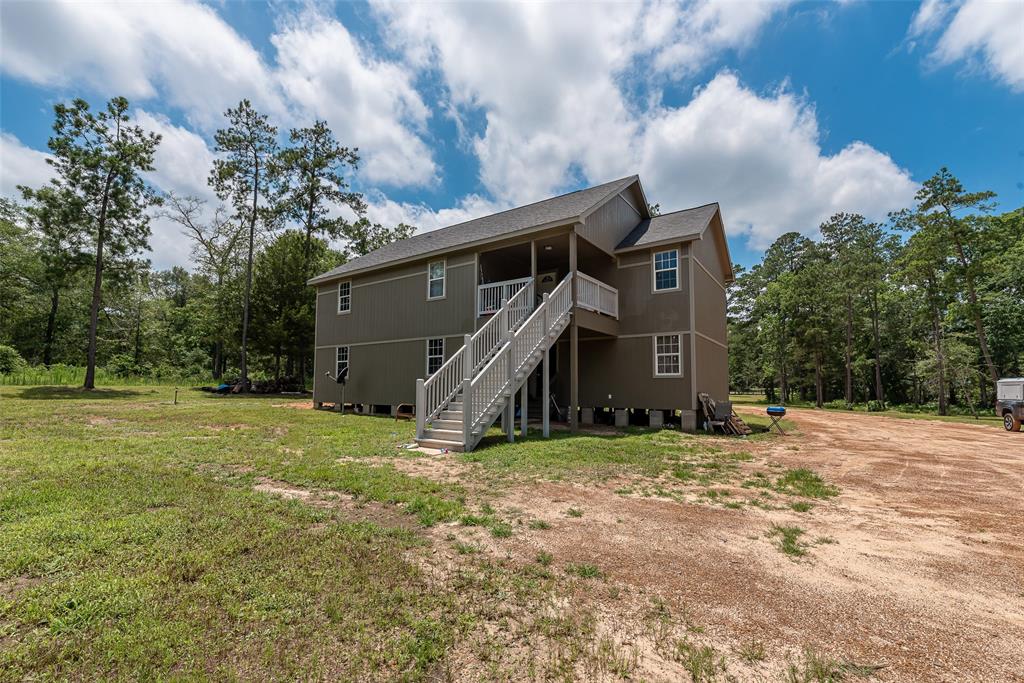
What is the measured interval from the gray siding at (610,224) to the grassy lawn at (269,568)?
7.43 meters

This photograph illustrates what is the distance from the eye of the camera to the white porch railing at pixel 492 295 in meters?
12.9

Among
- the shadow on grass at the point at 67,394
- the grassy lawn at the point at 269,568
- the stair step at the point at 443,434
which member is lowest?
the grassy lawn at the point at 269,568

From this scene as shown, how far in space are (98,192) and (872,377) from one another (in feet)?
167

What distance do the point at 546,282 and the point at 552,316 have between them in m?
4.37

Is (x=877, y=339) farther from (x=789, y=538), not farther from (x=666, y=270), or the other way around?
(x=789, y=538)

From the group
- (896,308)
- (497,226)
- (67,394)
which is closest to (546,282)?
(497,226)

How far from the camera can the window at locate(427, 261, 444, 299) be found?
1444cm

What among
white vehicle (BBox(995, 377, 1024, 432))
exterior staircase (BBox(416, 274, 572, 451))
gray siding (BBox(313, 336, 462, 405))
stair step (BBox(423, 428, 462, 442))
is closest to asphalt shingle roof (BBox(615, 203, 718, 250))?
exterior staircase (BBox(416, 274, 572, 451))

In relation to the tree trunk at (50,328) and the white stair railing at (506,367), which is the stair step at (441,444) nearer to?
the white stair railing at (506,367)

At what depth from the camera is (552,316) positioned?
10953 mm

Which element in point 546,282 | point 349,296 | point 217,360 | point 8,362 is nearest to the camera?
point 546,282

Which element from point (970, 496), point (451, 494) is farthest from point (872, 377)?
point (451, 494)

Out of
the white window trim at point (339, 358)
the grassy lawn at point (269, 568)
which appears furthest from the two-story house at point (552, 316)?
the grassy lawn at point (269, 568)

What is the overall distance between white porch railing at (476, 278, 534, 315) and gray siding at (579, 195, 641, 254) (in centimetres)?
248
